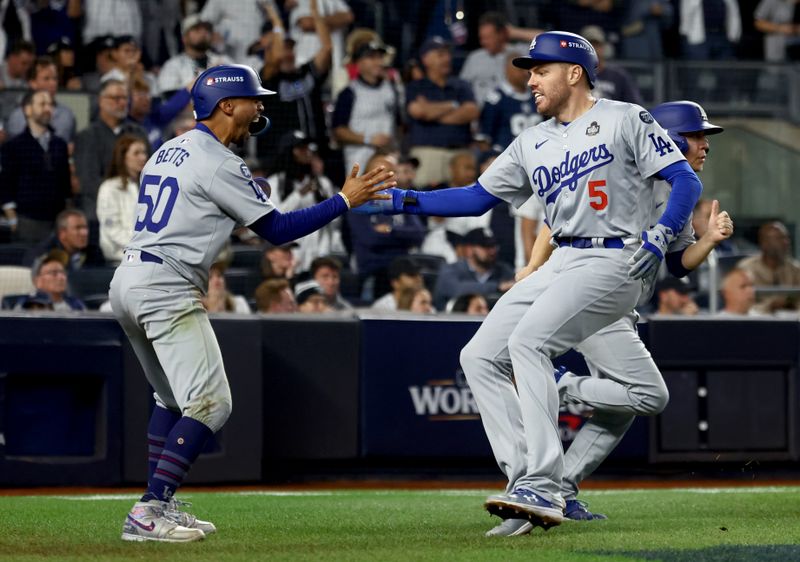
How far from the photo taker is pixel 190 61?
40.0ft

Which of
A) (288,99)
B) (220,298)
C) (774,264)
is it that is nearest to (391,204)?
(220,298)

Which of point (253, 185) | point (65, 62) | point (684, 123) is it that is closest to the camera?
point (253, 185)

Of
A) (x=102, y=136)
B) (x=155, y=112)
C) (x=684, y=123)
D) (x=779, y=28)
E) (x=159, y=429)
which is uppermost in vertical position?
(x=779, y=28)

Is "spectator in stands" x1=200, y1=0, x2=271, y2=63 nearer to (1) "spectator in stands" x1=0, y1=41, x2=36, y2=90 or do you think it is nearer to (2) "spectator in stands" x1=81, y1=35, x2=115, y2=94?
(2) "spectator in stands" x1=81, y1=35, x2=115, y2=94

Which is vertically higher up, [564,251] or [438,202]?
[438,202]

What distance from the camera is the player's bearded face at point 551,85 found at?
18.8 feet

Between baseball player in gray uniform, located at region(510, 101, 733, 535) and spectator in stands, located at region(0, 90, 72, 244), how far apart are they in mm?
5602

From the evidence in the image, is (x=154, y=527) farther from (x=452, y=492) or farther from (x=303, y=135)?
(x=303, y=135)

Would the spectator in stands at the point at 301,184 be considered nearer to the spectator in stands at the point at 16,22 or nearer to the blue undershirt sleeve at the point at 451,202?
the spectator in stands at the point at 16,22

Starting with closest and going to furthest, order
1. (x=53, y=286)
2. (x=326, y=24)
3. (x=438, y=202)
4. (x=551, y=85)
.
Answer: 1. (x=551, y=85)
2. (x=438, y=202)
3. (x=53, y=286)
4. (x=326, y=24)

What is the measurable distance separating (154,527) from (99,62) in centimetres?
793

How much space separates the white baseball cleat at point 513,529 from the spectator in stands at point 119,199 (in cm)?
559

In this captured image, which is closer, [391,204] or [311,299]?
[391,204]

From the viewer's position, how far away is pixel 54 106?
1138cm
